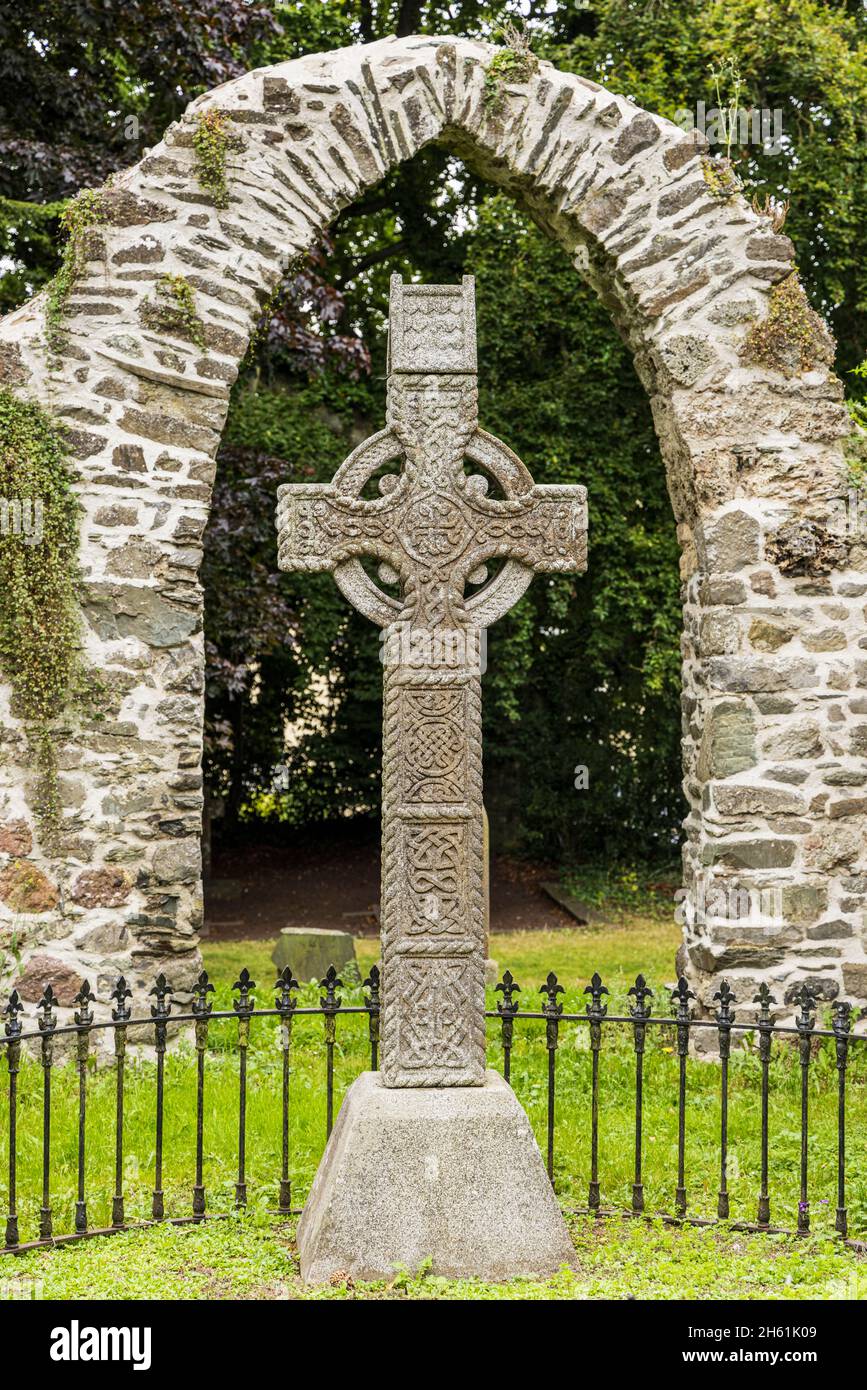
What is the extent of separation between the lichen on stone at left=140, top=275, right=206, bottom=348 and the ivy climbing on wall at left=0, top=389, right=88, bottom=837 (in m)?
Answer: 0.77

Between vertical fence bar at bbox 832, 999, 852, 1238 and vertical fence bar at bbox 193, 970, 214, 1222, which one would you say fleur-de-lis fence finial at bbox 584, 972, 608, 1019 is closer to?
vertical fence bar at bbox 832, 999, 852, 1238

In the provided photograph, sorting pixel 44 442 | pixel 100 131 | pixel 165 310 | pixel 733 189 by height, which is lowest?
pixel 44 442

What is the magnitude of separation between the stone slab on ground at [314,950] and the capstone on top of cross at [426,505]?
5.60 metres

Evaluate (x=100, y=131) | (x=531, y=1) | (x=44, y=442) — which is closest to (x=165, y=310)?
(x=44, y=442)

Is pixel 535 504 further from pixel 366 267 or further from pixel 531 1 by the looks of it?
pixel 531 1

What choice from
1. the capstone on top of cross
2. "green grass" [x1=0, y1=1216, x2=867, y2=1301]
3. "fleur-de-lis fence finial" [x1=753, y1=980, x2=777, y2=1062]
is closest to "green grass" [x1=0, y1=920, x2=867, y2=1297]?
"green grass" [x1=0, y1=1216, x2=867, y2=1301]

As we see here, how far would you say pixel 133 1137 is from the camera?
597cm

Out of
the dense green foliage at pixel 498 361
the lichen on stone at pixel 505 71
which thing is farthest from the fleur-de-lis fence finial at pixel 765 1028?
the dense green foliage at pixel 498 361

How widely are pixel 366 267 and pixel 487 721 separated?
5.50m

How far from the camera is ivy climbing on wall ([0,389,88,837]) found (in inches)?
284

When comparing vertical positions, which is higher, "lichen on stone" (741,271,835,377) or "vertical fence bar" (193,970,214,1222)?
"lichen on stone" (741,271,835,377)

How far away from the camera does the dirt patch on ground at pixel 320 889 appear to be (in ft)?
46.8

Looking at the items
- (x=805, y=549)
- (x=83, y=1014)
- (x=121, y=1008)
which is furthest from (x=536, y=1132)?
(x=805, y=549)

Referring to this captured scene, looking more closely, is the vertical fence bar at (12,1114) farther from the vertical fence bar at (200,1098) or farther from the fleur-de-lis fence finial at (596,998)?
the fleur-de-lis fence finial at (596,998)
